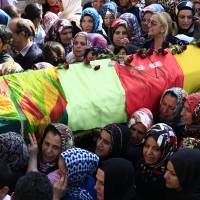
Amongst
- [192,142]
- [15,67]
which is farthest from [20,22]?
[192,142]

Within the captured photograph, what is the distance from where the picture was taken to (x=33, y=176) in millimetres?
2979

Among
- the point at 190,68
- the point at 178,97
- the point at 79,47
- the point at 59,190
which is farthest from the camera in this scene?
the point at 79,47

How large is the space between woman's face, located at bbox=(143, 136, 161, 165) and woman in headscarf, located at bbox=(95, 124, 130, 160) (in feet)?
0.99

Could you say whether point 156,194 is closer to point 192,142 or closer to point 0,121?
point 192,142

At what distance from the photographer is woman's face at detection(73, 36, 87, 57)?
6.21 meters

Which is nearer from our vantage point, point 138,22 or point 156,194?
point 156,194

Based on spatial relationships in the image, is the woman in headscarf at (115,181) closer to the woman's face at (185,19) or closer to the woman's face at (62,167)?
the woman's face at (62,167)

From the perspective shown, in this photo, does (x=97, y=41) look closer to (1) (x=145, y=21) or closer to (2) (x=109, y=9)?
(1) (x=145, y=21)

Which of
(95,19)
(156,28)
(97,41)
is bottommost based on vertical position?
(97,41)

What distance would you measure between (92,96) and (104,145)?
61 cm

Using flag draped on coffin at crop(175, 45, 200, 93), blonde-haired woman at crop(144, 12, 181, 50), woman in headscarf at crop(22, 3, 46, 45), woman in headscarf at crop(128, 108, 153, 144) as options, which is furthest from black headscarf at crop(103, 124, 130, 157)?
woman in headscarf at crop(22, 3, 46, 45)

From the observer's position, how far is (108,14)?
807cm

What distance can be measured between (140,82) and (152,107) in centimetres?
27

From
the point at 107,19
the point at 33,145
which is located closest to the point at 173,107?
the point at 33,145
